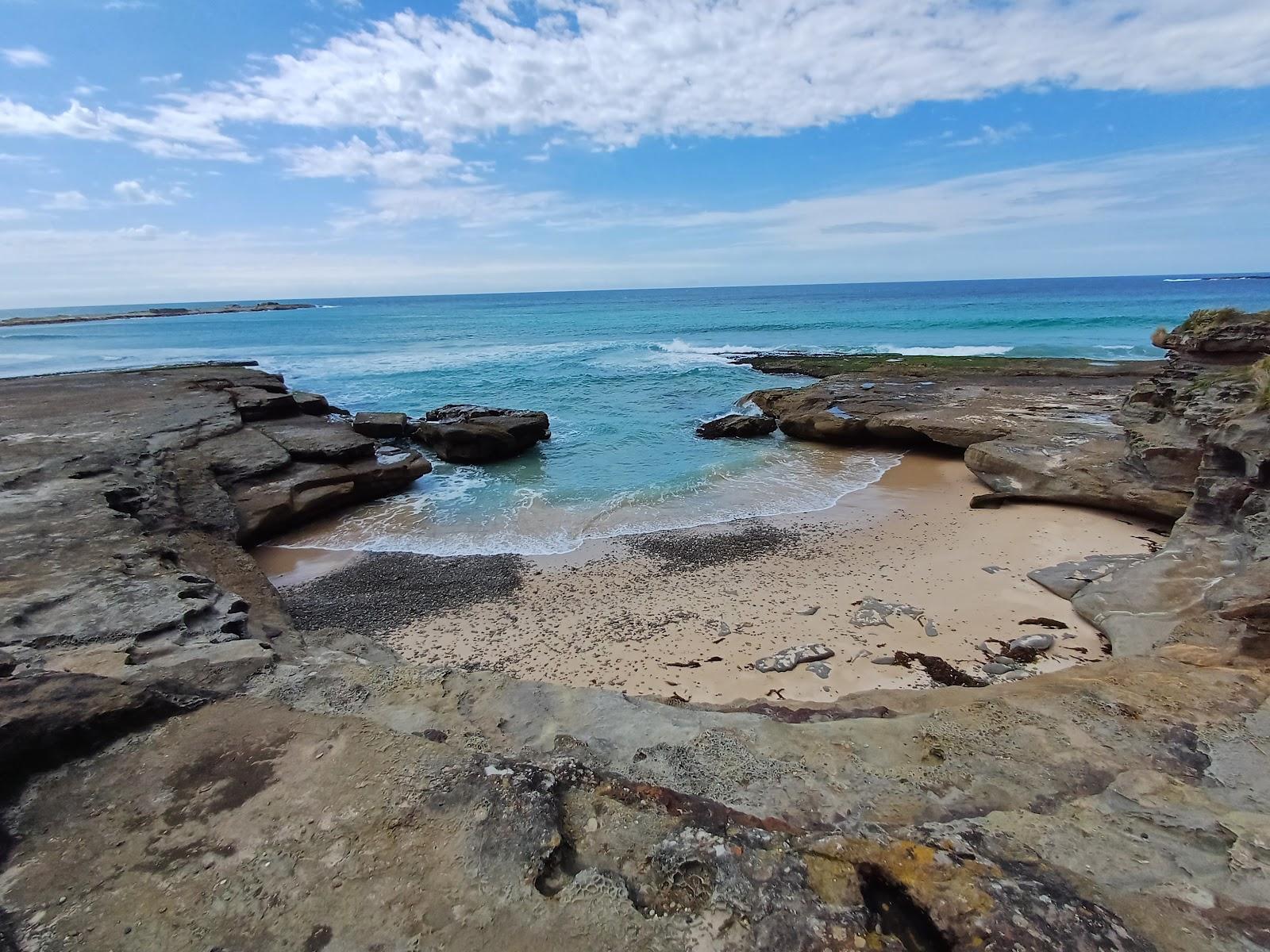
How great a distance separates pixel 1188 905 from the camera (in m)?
2.70

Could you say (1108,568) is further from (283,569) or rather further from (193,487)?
(193,487)

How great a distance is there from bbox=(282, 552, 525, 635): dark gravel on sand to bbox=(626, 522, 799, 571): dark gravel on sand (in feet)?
7.83

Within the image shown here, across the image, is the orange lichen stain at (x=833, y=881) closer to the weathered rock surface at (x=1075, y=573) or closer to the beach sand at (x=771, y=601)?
the beach sand at (x=771, y=601)

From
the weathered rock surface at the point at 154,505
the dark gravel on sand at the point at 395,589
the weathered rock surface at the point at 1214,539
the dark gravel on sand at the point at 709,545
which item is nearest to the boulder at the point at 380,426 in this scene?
the weathered rock surface at the point at 154,505

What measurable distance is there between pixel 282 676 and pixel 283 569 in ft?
22.3

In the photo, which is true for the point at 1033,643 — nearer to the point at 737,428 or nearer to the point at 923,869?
the point at 923,869

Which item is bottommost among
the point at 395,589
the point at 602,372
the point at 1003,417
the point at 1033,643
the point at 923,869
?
the point at 395,589

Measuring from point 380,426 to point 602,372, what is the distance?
17496 millimetres

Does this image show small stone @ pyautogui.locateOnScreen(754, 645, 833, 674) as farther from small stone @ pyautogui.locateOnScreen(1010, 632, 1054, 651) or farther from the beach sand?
small stone @ pyautogui.locateOnScreen(1010, 632, 1054, 651)

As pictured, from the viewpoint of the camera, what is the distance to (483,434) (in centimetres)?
1675

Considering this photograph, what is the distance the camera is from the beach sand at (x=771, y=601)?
23.1 ft

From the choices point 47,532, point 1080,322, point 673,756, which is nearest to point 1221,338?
point 673,756

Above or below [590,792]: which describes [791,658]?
below

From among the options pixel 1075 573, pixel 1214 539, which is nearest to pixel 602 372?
pixel 1075 573
